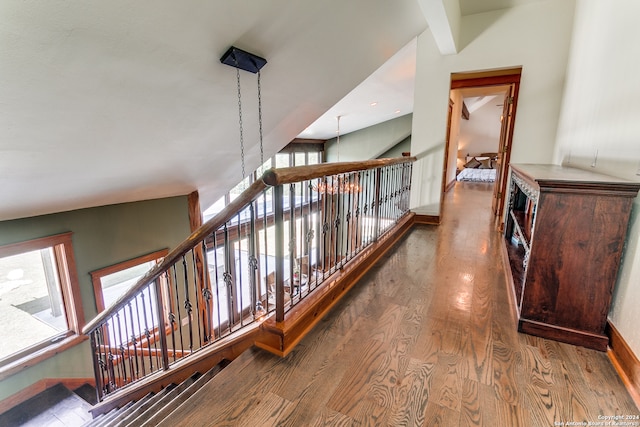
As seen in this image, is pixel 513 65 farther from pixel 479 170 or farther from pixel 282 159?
pixel 479 170

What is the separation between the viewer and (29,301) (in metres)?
3.65

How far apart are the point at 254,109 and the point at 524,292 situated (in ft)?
10.2

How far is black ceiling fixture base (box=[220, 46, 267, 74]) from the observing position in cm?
246

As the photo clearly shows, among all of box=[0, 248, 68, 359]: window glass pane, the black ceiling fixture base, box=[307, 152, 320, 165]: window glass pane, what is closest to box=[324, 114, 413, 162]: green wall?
box=[307, 152, 320, 165]: window glass pane

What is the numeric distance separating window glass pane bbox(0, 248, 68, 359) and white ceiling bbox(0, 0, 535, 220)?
755 millimetres

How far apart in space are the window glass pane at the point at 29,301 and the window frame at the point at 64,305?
0.20 ft

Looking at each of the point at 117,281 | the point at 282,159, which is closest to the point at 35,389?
the point at 117,281

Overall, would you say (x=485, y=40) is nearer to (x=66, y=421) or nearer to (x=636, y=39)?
(x=636, y=39)

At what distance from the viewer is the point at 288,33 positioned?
106 inches

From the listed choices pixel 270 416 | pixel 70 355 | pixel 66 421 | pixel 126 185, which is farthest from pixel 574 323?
pixel 70 355

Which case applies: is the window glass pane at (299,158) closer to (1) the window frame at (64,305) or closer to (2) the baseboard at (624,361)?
(1) the window frame at (64,305)

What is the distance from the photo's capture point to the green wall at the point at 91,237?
3.29 meters

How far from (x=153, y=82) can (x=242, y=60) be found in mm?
741

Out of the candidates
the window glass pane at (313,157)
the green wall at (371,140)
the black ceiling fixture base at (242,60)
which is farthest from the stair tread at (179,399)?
the green wall at (371,140)
